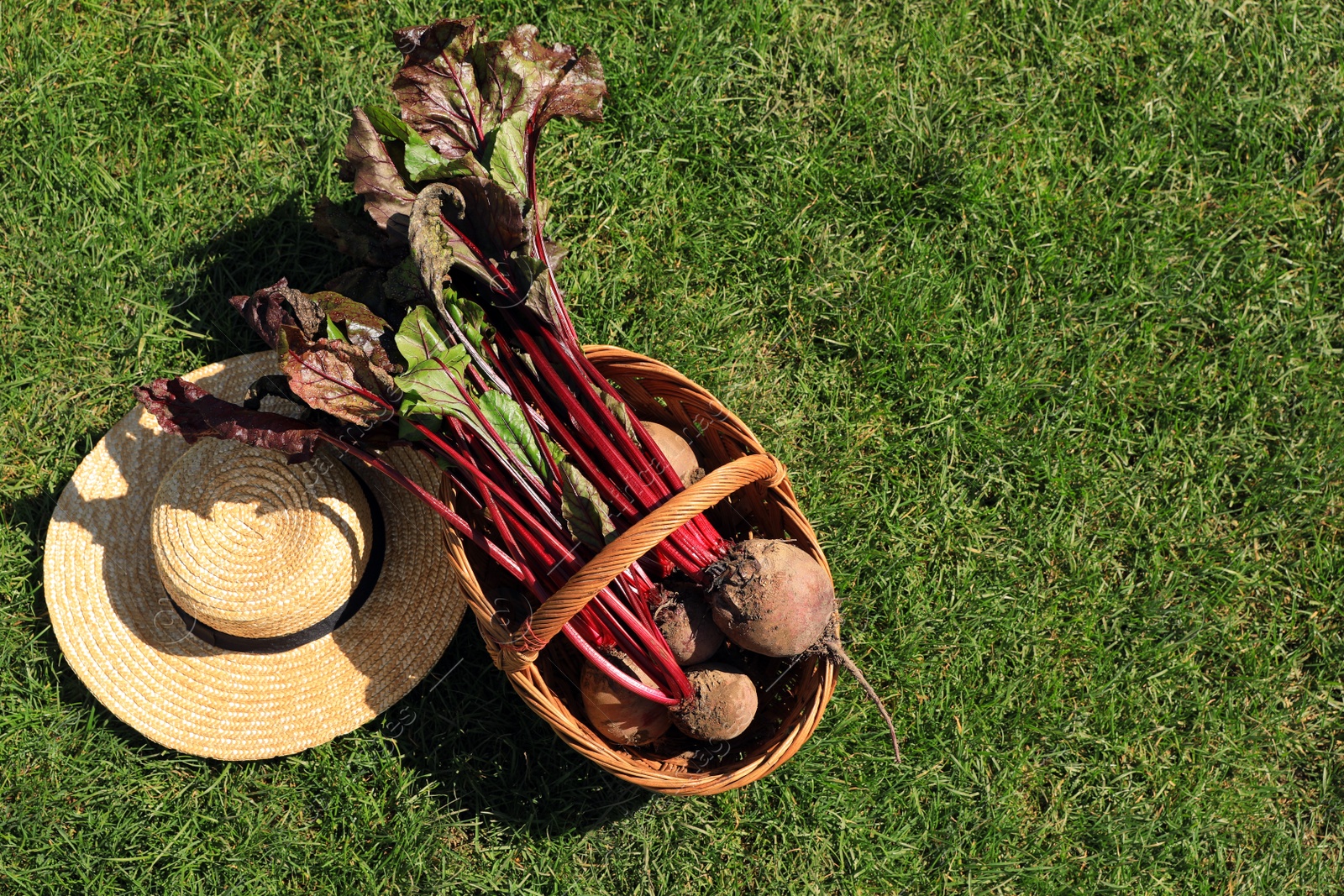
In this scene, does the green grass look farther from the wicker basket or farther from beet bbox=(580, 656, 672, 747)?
beet bbox=(580, 656, 672, 747)

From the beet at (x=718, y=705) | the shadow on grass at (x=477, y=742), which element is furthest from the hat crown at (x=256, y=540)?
the beet at (x=718, y=705)

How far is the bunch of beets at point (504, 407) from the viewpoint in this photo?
291cm

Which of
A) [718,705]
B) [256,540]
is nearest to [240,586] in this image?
[256,540]

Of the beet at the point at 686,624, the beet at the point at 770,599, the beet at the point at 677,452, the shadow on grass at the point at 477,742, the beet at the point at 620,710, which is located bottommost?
the shadow on grass at the point at 477,742

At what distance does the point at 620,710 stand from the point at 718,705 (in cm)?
32

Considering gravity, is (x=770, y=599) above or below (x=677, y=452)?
below

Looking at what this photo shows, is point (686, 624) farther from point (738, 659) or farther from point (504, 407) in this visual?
point (504, 407)

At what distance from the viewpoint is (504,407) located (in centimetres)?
298

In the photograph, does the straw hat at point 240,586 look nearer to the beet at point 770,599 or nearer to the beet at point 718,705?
the beet at point 718,705

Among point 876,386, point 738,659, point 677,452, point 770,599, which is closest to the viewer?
point 770,599

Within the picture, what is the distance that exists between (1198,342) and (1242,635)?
1329 millimetres

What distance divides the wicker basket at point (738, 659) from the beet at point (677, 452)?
0.09 meters

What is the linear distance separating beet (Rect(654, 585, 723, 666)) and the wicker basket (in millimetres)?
299

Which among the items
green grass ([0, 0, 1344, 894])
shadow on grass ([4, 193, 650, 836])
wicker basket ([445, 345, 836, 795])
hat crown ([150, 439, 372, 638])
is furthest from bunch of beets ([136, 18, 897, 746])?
green grass ([0, 0, 1344, 894])
